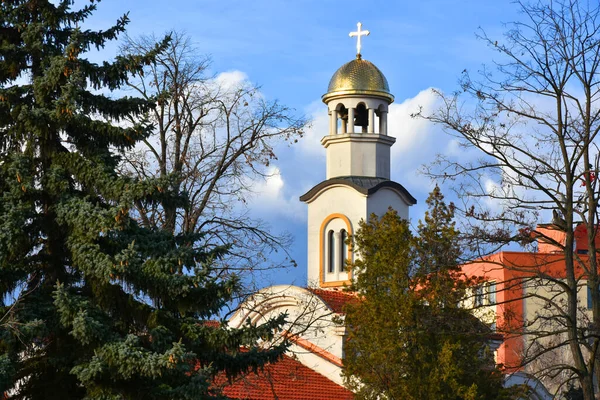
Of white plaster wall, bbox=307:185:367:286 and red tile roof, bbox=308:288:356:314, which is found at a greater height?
white plaster wall, bbox=307:185:367:286

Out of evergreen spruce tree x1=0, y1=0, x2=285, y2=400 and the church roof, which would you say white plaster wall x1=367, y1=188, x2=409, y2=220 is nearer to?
the church roof

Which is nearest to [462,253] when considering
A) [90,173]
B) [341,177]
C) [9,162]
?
[90,173]

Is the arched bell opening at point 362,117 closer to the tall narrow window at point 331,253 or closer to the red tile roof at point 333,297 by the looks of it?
the tall narrow window at point 331,253

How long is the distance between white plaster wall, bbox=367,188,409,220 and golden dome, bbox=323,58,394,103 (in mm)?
2855

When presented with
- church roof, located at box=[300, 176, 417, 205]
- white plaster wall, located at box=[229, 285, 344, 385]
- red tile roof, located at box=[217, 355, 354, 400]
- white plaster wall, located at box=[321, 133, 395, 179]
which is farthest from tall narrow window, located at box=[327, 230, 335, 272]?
red tile roof, located at box=[217, 355, 354, 400]

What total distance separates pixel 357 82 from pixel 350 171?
8.90 ft

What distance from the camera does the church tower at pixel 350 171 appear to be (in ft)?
112

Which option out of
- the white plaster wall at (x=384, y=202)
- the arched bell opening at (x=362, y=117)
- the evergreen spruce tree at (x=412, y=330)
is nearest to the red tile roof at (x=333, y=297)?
the white plaster wall at (x=384, y=202)

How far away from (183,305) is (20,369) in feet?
7.34

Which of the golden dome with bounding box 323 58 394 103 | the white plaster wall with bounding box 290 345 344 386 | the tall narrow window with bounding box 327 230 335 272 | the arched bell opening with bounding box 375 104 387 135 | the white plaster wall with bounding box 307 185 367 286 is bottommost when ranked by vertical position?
the white plaster wall with bounding box 290 345 344 386

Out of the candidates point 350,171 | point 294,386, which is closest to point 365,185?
point 350,171

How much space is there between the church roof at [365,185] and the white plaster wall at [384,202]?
154mm

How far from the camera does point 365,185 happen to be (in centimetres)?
3409

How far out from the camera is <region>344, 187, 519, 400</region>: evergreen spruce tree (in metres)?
20.5
